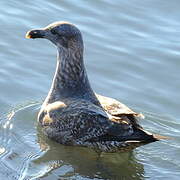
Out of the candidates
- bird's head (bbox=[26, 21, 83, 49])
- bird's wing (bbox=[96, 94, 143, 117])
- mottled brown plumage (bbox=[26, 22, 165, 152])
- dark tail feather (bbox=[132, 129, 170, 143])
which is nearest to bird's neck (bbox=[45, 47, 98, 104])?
mottled brown plumage (bbox=[26, 22, 165, 152])

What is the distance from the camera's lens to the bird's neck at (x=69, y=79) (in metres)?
9.11

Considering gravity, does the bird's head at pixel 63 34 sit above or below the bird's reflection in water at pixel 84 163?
above

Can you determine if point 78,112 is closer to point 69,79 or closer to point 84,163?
point 84,163

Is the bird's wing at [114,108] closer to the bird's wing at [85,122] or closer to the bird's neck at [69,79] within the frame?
the bird's wing at [85,122]

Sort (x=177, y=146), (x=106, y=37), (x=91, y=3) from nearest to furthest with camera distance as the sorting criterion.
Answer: (x=177, y=146)
(x=106, y=37)
(x=91, y=3)

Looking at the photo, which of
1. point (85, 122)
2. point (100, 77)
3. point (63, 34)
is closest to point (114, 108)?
point (85, 122)

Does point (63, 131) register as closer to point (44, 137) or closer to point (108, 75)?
point (44, 137)

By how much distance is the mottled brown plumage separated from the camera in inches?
326

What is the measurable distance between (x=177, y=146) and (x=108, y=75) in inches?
75.9

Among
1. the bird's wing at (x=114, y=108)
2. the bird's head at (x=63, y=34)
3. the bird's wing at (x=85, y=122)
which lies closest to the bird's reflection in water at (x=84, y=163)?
the bird's wing at (x=85, y=122)

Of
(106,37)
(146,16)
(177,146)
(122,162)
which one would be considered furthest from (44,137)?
(146,16)

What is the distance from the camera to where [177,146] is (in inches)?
351

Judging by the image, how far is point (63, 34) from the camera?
356 inches

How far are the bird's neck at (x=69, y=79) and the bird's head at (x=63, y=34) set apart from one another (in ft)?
0.36
